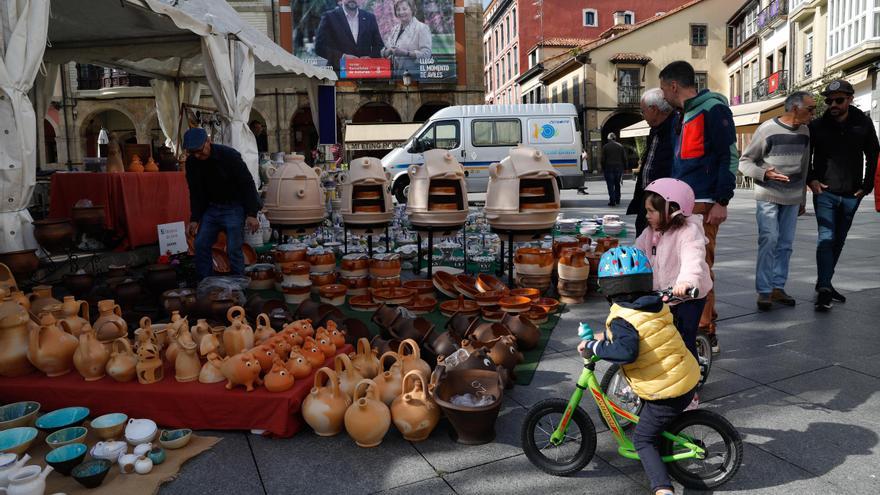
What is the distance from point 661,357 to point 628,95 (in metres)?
33.1

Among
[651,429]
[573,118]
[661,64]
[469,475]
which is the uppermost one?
[661,64]

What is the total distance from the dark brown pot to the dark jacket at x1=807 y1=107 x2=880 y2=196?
6.23m

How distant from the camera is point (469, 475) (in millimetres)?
2465

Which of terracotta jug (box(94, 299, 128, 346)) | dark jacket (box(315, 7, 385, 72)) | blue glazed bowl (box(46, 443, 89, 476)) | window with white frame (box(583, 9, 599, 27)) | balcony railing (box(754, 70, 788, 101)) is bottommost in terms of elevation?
blue glazed bowl (box(46, 443, 89, 476))

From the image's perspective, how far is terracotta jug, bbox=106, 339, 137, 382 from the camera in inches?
117

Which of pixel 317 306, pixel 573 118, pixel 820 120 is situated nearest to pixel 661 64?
pixel 573 118

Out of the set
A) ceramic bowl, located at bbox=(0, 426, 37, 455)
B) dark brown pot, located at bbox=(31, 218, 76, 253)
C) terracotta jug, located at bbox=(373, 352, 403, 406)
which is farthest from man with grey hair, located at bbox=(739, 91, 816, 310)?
dark brown pot, located at bbox=(31, 218, 76, 253)

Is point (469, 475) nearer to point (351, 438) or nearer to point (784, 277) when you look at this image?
point (351, 438)

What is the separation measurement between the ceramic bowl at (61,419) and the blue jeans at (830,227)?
5.02 meters

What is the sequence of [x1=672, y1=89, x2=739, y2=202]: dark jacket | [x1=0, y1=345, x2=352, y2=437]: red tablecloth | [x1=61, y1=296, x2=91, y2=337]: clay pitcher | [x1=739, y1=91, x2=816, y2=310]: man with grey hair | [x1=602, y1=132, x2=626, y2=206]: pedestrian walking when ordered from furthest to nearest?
[x1=602, y1=132, x2=626, y2=206]: pedestrian walking
[x1=739, y1=91, x2=816, y2=310]: man with grey hair
[x1=672, y1=89, x2=739, y2=202]: dark jacket
[x1=61, y1=296, x2=91, y2=337]: clay pitcher
[x1=0, y1=345, x2=352, y2=437]: red tablecloth

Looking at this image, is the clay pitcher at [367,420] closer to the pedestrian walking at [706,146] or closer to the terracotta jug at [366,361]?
the terracotta jug at [366,361]

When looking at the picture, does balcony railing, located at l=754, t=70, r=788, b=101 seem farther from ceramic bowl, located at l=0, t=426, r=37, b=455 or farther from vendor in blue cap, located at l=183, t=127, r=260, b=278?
ceramic bowl, located at l=0, t=426, r=37, b=455

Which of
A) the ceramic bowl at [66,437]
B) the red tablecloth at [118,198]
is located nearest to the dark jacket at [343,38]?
the red tablecloth at [118,198]

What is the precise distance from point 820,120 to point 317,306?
4.17 metres
